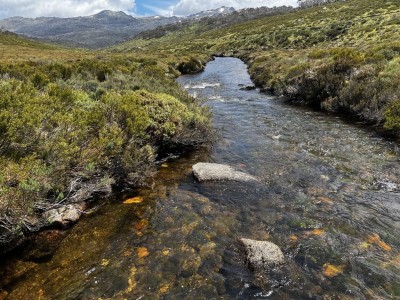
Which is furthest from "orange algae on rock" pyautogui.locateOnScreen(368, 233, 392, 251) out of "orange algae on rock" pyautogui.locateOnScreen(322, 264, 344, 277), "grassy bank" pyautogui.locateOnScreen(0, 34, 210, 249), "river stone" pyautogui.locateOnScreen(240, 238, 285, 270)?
"grassy bank" pyautogui.locateOnScreen(0, 34, 210, 249)

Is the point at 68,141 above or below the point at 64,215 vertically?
above

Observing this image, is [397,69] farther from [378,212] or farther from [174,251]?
[174,251]

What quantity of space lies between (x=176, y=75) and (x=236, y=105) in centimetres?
2337

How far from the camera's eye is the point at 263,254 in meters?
7.86

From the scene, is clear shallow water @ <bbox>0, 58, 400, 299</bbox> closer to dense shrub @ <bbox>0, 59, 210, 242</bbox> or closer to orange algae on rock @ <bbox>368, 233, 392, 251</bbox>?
orange algae on rock @ <bbox>368, 233, 392, 251</bbox>

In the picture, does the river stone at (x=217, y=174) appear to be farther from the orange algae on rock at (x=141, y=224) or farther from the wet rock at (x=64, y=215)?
the wet rock at (x=64, y=215)

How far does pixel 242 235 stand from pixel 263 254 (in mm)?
1171

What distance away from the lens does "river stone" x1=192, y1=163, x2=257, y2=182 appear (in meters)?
12.3

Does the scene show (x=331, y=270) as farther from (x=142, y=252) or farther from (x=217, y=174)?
(x=217, y=174)

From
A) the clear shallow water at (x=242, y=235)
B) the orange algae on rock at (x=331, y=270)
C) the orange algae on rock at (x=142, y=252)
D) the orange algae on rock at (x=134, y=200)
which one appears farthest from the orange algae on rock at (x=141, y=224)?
the orange algae on rock at (x=331, y=270)

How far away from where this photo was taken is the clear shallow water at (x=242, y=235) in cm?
721

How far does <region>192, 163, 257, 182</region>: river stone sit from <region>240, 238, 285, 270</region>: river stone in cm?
423

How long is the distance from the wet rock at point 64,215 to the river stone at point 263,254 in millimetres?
4969

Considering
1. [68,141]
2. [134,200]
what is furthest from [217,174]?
[68,141]
